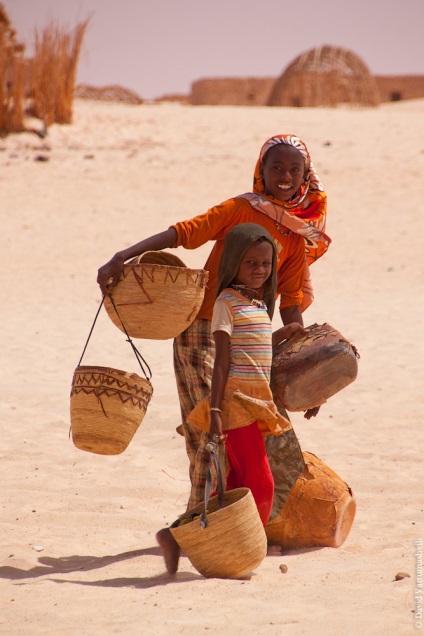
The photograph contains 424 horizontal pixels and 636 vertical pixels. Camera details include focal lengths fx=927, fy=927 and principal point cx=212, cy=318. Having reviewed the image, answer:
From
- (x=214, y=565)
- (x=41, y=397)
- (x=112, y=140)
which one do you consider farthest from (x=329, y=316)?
(x=112, y=140)

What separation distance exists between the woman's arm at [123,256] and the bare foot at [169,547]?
96 centimetres

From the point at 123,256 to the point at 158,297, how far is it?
0.69 feet

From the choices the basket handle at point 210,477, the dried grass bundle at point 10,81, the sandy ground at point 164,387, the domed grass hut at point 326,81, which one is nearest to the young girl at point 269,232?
the basket handle at point 210,477

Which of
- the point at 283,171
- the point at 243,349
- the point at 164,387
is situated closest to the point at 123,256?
the point at 243,349

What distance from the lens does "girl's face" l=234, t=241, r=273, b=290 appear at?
11.3ft

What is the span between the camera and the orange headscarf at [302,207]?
3705mm

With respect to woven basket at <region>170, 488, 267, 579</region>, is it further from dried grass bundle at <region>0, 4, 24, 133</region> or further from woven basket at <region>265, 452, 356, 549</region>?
dried grass bundle at <region>0, 4, 24, 133</region>

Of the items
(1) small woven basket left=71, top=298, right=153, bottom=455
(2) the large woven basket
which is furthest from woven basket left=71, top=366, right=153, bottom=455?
(2) the large woven basket

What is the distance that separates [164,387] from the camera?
271 inches

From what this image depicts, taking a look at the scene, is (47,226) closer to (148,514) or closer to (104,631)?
(148,514)

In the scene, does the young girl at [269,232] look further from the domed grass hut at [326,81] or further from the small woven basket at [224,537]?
the domed grass hut at [326,81]

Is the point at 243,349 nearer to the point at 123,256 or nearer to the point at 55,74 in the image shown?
the point at 123,256

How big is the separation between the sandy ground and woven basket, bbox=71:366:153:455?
542 millimetres

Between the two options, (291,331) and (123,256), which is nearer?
(123,256)
